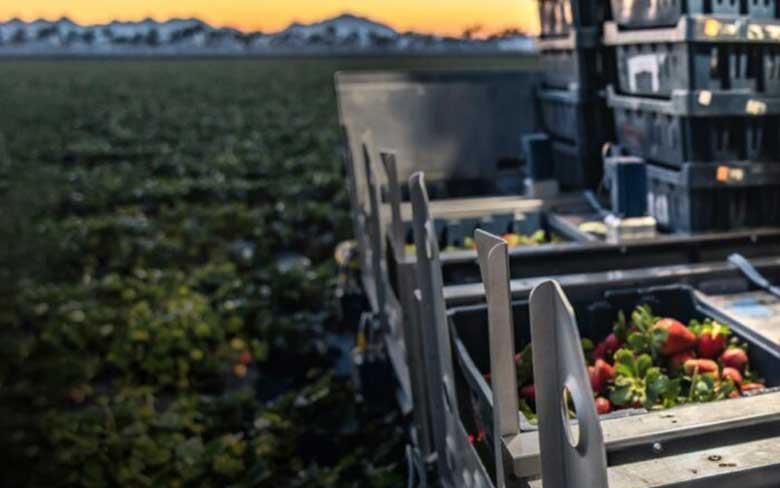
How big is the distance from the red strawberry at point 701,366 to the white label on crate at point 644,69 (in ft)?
5.41

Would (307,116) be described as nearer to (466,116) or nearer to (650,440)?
(466,116)

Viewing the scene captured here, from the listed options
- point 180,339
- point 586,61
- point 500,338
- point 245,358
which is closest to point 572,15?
point 586,61

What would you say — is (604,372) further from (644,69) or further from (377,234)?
(644,69)

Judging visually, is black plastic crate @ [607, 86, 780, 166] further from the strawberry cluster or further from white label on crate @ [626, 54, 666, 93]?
the strawberry cluster

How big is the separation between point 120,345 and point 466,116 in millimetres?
2740

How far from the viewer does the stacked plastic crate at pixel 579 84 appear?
4672mm

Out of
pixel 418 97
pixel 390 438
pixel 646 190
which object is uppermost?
pixel 418 97

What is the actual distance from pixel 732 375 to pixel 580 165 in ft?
8.64

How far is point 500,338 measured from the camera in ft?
5.25

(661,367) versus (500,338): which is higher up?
(500,338)

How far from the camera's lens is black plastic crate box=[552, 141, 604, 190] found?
4.81 m

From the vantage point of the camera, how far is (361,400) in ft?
14.9

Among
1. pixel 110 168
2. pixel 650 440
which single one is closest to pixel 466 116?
pixel 650 440

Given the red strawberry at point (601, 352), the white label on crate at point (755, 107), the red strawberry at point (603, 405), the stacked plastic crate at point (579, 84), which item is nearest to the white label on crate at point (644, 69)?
the white label on crate at point (755, 107)
